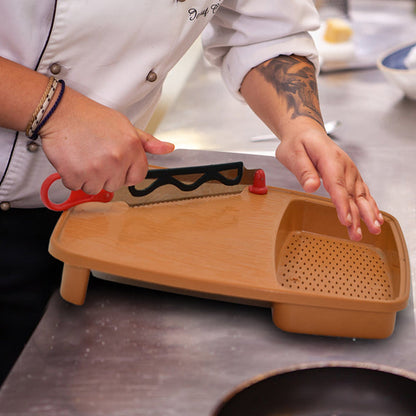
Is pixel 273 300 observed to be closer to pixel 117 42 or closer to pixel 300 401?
pixel 300 401

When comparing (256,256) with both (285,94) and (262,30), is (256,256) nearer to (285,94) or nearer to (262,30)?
(285,94)

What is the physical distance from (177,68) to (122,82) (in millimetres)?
1180

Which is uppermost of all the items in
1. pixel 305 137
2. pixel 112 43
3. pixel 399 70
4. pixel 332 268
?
pixel 112 43

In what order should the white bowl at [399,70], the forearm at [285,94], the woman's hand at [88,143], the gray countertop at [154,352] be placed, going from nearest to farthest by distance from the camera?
1. the gray countertop at [154,352]
2. the woman's hand at [88,143]
3. the forearm at [285,94]
4. the white bowl at [399,70]

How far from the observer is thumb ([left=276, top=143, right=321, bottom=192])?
800 millimetres

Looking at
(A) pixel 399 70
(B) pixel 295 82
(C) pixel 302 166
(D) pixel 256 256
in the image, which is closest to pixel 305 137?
(C) pixel 302 166

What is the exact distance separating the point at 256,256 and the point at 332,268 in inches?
6.0

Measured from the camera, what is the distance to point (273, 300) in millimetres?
674

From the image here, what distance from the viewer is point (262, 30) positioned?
106cm

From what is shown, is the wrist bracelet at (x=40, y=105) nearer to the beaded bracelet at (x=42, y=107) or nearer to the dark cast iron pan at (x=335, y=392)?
the beaded bracelet at (x=42, y=107)

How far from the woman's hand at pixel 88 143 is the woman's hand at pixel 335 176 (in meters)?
0.28

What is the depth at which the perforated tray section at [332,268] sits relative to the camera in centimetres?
77

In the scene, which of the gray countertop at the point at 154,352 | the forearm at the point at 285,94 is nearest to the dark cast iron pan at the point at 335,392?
the gray countertop at the point at 154,352

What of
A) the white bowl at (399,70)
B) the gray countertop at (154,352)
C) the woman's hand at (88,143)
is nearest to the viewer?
the gray countertop at (154,352)
